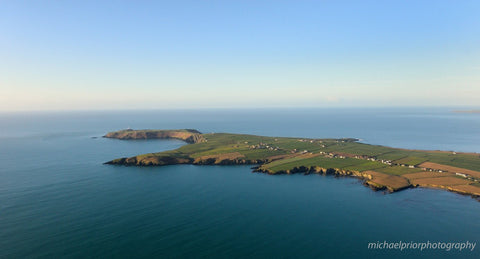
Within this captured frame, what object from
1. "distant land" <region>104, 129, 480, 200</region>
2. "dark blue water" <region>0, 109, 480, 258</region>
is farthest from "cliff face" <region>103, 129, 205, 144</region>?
"dark blue water" <region>0, 109, 480, 258</region>

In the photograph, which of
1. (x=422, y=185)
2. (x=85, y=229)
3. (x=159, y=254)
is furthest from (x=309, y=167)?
(x=85, y=229)

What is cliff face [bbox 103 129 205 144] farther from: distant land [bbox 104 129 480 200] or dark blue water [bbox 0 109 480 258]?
dark blue water [bbox 0 109 480 258]

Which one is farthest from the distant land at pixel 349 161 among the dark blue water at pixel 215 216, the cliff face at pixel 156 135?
the cliff face at pixel 156 135

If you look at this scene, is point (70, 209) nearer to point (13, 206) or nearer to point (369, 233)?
point (13, 206)

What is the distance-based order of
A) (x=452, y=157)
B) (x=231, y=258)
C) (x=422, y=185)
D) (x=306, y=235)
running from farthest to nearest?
(x=452, y=157) < (x=422, y=185) < (x=306, y=235) < (x=231, y=258)

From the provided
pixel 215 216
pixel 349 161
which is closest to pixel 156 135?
pixel 349 161

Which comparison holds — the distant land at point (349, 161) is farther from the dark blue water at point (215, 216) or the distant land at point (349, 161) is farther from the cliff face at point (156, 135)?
the cliff face at point (156, 135)

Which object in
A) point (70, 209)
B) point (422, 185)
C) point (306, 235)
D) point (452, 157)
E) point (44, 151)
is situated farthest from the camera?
point (44, 151)

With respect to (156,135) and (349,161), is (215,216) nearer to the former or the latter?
(349,161)
